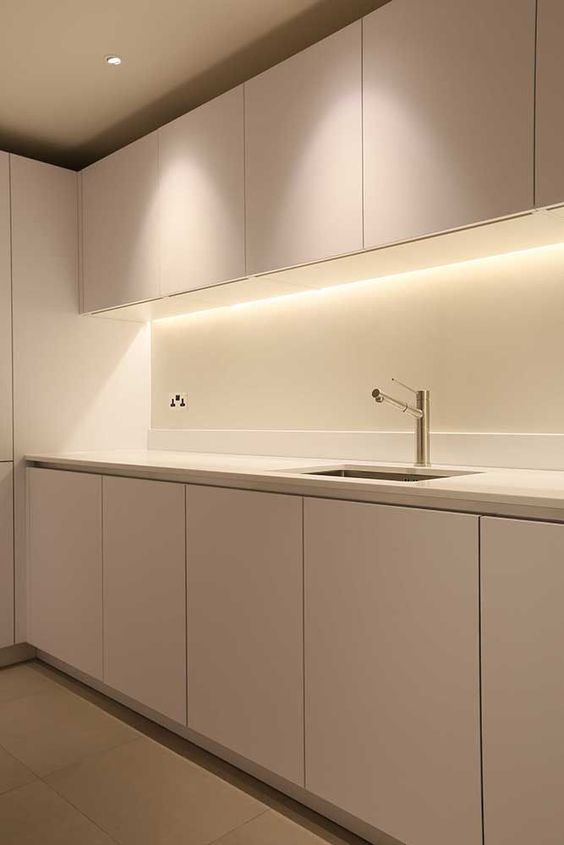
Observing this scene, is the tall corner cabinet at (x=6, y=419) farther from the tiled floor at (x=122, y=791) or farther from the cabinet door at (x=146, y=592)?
the cabinet door at (x=146, y=592)

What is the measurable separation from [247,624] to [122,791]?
592 millimetres

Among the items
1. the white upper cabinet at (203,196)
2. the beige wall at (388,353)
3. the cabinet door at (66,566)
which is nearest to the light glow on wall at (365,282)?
the beige wall at (388,353)

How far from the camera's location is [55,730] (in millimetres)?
2289

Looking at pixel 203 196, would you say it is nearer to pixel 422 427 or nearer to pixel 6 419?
pixel 422 427

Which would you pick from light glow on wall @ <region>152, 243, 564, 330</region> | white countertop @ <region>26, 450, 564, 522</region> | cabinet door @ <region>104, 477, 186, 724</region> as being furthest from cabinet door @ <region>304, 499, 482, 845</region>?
light glow on wall @ <region>152, 243, 564, 330</region>

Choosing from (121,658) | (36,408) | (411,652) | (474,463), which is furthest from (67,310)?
(411,652)

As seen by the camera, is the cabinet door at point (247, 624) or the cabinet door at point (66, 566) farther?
the cabinet door at point (66, 566)

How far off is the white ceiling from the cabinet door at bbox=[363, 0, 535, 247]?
0.42 metres

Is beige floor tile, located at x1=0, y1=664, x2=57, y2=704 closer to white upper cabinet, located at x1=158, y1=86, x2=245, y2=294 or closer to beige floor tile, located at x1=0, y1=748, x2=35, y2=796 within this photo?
beige floor tile, located at x1=0, y1=748, x2=35, y2=796

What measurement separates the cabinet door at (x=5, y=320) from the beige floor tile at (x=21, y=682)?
868 millimetres

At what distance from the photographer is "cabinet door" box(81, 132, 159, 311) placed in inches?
106

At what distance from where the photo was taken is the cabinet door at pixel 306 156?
1950 mm

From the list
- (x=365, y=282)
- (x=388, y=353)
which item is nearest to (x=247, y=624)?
(x=388, y=353)

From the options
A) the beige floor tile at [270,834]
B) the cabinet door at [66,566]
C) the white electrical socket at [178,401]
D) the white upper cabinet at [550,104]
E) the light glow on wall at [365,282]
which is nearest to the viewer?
the white upper cabinet at [550,104]
